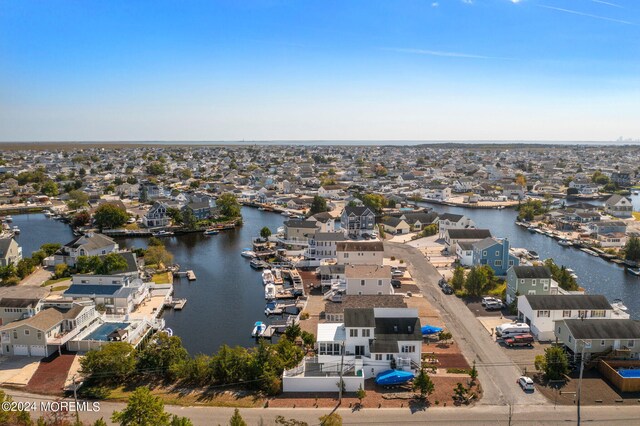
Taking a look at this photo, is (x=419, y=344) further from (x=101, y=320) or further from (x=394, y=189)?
(x=394, y=189)

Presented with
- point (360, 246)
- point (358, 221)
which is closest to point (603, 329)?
point (360, 246)

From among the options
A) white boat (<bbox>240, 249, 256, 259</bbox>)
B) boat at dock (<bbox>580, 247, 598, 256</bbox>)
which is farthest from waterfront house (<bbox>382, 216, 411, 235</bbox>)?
boat at dock (<bbox>580, 247, 598, 256</bbox>)

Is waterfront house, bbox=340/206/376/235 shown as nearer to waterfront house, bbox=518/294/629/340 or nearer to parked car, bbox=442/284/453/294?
parked car, bbox=442/284/453/294

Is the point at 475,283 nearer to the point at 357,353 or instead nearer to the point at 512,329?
the point at 512,329

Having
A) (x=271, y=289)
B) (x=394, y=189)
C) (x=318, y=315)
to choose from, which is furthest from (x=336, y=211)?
(x=318, y=315)

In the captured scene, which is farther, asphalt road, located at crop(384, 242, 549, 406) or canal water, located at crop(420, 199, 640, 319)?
canal water, located at crop(420, 199, 640, 319)

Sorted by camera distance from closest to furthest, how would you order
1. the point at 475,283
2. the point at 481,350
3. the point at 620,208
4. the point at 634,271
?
1. the point at 481,350
2. the point at 475,283
3. the point at 634,271
4. the point at 620,208
